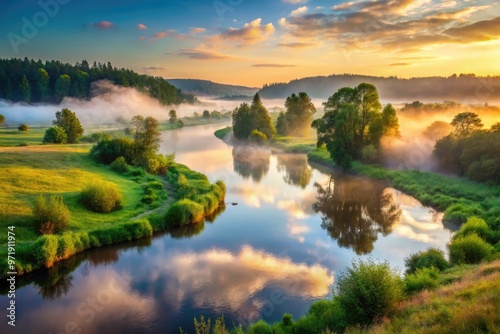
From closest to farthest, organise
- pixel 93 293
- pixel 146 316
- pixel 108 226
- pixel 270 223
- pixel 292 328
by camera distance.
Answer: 1. pixel 292 328
2. pixel 146 316
3. pixel 93 293
4. pixel 108 226
5. pixel 270 223

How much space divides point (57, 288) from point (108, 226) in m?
8.46

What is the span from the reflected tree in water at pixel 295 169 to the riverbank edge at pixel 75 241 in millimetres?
24362

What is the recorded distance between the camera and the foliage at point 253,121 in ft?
328

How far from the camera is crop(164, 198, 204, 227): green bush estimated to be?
118 feet

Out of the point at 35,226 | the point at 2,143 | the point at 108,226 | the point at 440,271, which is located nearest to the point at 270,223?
the point at 108,226

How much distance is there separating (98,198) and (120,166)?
17279 mm

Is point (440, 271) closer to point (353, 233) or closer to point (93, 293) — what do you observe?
point (353, 233)

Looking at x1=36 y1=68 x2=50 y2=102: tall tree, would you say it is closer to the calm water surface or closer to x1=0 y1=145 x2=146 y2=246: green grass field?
x1=0 y1=145 x2=146 y2=246: green grass field

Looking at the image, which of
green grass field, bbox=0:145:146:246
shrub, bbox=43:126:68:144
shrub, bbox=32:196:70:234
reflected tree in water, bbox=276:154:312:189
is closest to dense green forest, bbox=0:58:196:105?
shrub, bbox=43:126:68:144

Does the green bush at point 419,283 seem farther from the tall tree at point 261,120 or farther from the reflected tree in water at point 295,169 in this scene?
the tall tree at point 261,120

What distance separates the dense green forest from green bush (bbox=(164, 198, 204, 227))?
13163cm

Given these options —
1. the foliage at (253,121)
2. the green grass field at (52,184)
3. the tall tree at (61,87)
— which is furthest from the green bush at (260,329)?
the tall tree at (61,87)

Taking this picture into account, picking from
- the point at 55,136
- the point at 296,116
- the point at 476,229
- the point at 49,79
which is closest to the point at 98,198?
the point at 476,229

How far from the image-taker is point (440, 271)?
22.7 meters
